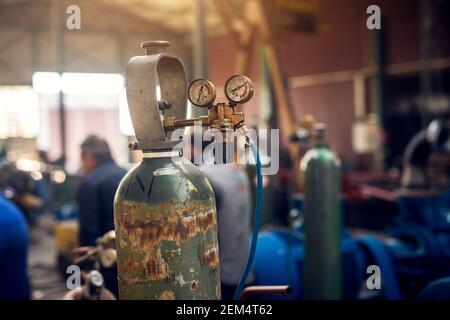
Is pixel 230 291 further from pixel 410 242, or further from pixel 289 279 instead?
pixel 410 242

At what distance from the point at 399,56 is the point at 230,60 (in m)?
6.83

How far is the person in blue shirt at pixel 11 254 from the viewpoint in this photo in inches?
119

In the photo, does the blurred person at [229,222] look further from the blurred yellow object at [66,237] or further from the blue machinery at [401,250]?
the blurred yellow object at [66,237]

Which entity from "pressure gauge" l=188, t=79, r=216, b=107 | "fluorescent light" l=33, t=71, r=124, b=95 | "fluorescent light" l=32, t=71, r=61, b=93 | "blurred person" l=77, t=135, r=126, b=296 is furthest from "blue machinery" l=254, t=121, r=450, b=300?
"fluorescent light" l=33, t=71, r=124, b=95

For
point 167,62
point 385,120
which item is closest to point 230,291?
point 167,62

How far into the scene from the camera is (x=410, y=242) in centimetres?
504

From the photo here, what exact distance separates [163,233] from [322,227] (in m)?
2.25

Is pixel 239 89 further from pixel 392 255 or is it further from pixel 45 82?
pixel 45 82

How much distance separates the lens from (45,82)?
1855cm

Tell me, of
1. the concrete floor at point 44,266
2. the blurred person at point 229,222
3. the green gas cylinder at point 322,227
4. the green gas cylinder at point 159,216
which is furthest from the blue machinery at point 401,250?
the concrete floor at point 44,266

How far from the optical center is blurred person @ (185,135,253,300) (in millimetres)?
3219

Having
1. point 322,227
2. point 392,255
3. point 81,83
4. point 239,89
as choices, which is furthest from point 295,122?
point 81,83

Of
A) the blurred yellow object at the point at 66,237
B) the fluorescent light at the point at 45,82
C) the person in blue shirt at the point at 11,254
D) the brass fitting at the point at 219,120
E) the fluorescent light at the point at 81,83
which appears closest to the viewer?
the brass fitting at the point at 219,120

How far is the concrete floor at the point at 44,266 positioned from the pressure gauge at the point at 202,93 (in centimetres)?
366
